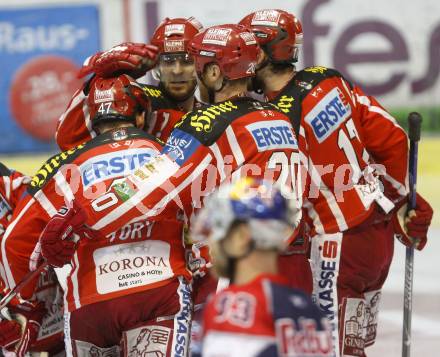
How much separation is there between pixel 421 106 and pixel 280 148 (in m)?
7.59

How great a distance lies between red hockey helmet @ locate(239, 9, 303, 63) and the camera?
15.4 ft

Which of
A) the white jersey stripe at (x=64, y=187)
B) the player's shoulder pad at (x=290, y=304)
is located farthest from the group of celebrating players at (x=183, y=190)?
the player's shoulder pad at (x=290, y=304)

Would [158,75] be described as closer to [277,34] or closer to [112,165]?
[277,34]

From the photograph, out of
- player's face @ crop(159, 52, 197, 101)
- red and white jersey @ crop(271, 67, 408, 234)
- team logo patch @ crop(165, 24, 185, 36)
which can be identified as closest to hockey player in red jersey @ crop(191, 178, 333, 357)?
red and white jersey @ crop(271, 67, 408, 234)

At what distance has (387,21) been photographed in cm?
1125

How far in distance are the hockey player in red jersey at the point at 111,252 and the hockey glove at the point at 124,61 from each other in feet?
2.02

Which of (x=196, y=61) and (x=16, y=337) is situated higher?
(x=196, y=61)

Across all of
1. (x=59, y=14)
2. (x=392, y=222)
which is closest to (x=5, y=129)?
(x=59, y=14)

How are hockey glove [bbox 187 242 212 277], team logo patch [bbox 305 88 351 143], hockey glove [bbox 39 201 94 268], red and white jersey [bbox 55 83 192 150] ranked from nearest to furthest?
1. hockey glove [bbox 39 201 94 268]
2. hockey glove [bbox 187 242 212 277]
3. team logo patch [bbox 305 88 351 143]
4. red and white jersey [bbox 55 83 192 150]

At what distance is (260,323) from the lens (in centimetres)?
267

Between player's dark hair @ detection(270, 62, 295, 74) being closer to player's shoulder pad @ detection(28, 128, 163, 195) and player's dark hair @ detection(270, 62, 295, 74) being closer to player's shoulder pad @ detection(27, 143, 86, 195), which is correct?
player's shoulder pad @ detection(28, 128, 163, 195)

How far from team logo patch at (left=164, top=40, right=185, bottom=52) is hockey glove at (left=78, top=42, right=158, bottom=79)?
0.08 meters

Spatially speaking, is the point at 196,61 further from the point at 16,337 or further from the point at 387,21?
the point at 387,21

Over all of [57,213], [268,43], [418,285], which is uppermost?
[268,43]
